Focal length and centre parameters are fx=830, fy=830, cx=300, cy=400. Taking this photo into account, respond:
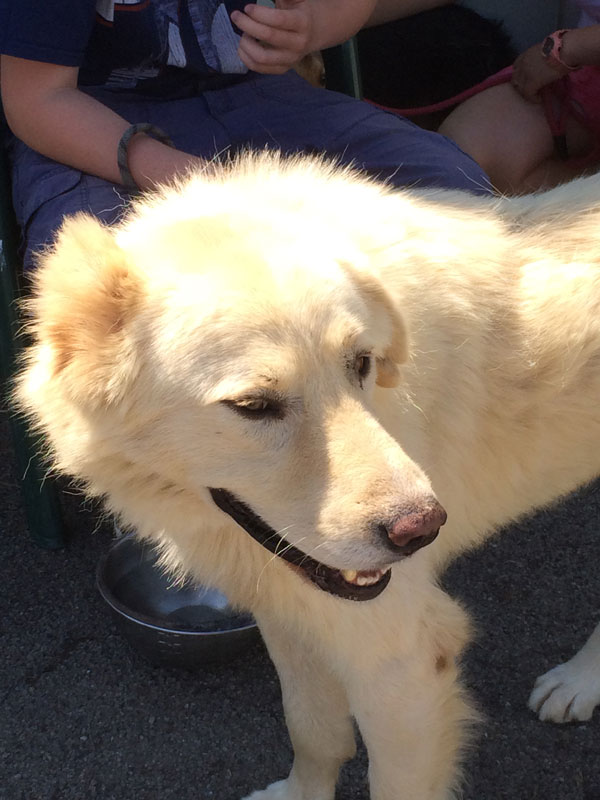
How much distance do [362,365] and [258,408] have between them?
0.23 metres

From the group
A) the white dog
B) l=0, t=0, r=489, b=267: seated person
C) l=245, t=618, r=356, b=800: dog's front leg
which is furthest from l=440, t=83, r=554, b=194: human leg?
l=245, t=618, r=356, b=800: dog's front leg

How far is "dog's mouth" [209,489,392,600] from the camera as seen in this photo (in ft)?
5.21

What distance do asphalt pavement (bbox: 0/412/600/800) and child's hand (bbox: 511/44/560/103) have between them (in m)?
1.67

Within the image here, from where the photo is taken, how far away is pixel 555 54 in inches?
130

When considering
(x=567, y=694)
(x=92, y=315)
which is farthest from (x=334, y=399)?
(x=567, y=694)

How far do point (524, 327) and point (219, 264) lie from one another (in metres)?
0.79

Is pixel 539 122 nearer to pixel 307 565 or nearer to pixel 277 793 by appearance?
pixel 307 565

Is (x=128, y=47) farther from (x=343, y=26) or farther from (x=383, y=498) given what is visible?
(x=383, y=498)

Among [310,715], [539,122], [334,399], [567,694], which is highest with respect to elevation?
[334,399]

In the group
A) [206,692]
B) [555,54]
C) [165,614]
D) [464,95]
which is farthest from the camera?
[464,95]

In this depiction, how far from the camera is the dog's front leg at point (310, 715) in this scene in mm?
2115

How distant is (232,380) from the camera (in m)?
1.44

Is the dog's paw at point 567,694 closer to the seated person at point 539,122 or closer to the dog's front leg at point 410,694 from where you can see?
the dog's front leg at point 410,694

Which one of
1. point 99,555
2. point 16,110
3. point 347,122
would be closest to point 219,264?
point 16,110
